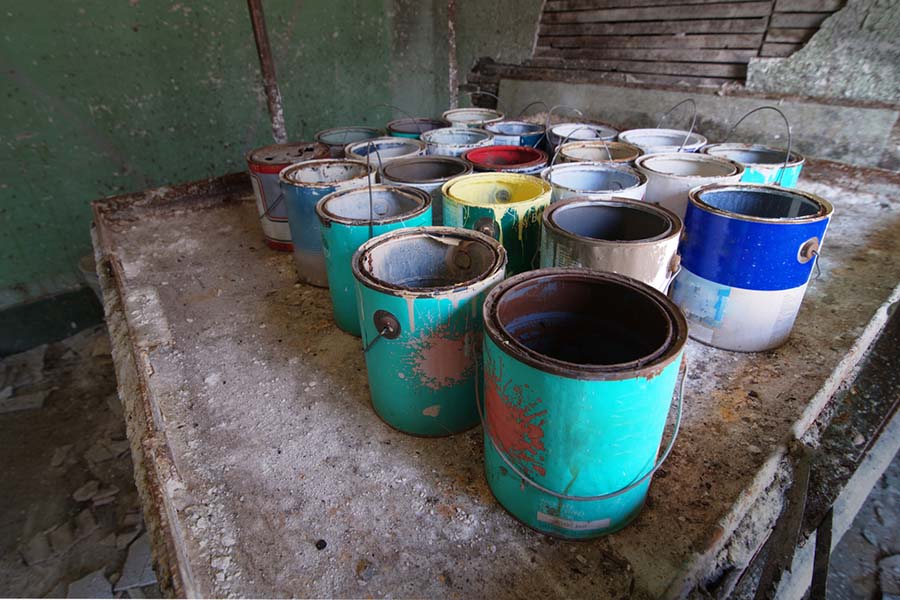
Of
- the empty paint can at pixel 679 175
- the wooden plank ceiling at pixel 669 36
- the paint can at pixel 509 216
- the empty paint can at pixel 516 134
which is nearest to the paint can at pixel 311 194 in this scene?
the paint can at pixel 509 216

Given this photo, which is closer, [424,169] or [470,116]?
[424,169]

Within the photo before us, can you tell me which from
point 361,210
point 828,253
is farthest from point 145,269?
point 828,253

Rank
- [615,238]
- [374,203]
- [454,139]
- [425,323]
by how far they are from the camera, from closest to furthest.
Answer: [425,323] < [615,238] < [374,203] < [454,139]

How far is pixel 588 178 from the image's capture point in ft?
9.23

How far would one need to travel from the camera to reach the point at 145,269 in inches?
126

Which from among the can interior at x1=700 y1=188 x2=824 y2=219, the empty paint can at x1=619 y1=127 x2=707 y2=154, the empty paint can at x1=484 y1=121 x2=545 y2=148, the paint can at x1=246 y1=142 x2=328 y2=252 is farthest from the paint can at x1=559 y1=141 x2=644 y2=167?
the paint can at x1=246 y1=142 x2=328 y2=252

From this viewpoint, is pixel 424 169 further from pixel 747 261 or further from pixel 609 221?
pixel 747 261

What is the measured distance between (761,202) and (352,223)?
202cm

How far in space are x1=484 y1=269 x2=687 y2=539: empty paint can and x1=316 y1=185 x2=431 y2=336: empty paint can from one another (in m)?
0.81

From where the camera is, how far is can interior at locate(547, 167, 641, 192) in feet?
8.84

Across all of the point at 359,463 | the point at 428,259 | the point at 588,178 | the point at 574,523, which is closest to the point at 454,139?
the point at 588,178

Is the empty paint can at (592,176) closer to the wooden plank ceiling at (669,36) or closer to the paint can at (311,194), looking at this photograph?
the paint can at (311,194)

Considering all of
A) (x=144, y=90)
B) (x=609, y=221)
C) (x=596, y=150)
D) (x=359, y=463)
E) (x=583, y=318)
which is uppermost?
(x=144, y=90)

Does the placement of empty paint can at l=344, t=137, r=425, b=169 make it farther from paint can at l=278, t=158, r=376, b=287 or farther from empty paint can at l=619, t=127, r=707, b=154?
empty paint can at l=619, t=127, r=707, b=154
